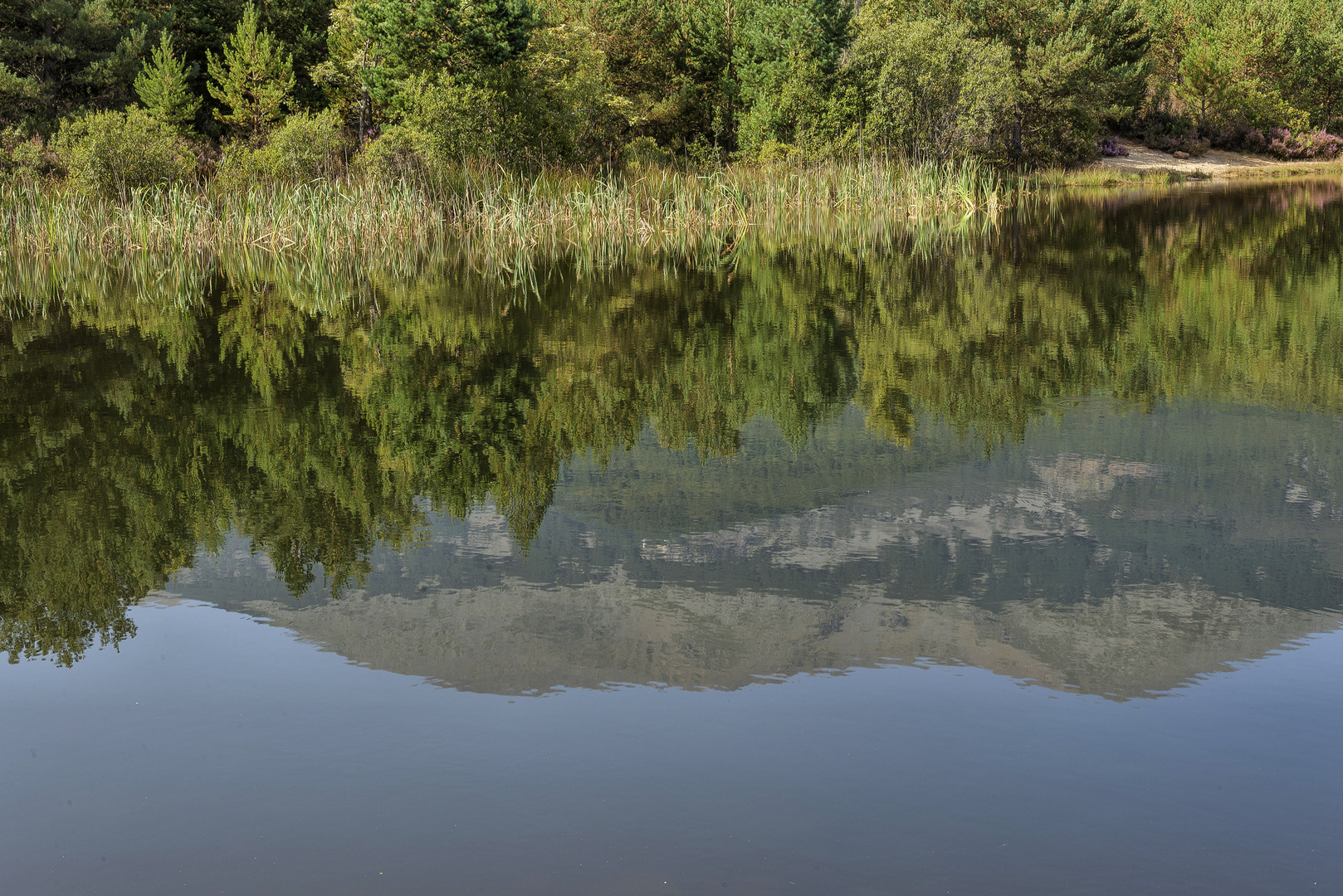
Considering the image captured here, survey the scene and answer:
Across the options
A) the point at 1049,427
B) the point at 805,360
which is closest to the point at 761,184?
the point at 805,360

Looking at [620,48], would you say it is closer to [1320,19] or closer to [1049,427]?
[1320,19]

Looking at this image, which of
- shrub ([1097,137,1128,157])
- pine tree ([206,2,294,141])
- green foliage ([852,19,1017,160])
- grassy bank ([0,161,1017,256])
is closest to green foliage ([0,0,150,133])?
pine tree ([206,2,294,141])

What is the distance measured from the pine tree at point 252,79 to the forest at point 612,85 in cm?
10

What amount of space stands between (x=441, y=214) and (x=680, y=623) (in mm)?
18794

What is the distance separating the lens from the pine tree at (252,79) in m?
36.3

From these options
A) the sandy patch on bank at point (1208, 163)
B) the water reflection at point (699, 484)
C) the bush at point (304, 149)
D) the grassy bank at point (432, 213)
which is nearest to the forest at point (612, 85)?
the bush at point (304, 149)

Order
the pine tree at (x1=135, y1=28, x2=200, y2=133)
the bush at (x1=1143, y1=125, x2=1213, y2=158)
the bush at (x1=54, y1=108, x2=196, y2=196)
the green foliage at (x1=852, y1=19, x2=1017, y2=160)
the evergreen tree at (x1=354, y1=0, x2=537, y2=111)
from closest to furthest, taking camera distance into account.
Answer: the bush at (x1=54, y1=108, x2=196, y2=196) < the evergreen tree at (x1=354, y1=0, x2=537, y2=111) < the green foliage at (x1=852, y1=19, x2=1017, y2=160) < the pine tree at (x1=135, y1=28, x2=200, y2=133) < the bush at (x1=1143, y1=125, x2=1213, y2=158)

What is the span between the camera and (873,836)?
9.21ft

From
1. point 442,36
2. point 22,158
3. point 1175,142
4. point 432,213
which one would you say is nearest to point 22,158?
point 22,158

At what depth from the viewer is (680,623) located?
4199mm

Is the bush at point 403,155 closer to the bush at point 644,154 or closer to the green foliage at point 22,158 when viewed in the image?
the bush at point 644,154

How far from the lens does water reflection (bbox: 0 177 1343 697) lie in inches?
162

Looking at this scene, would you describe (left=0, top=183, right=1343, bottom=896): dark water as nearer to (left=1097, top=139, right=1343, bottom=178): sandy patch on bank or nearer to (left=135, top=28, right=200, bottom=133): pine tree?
(left=135, top=28, right=200, bottom=133): pine tree

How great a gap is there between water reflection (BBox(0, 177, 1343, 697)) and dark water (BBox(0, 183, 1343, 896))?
1.1 inches
